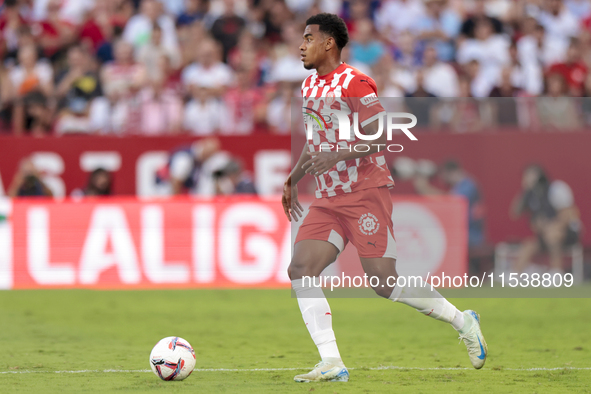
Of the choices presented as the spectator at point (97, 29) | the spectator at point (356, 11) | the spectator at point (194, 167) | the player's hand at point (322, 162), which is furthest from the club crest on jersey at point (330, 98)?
the spectator at point (97, 29)

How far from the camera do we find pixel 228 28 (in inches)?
590

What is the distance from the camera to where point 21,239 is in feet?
39.3

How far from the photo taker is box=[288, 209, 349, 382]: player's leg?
221 inches

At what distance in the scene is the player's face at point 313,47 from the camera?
5.67m

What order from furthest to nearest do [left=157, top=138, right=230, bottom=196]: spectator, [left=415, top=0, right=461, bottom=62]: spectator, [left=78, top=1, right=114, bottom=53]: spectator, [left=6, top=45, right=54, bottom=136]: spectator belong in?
[left=78, top=1, right=114, bottom=53]: spectator → [left=415, top=0, right=461, bottom=62]: spectator → [left=6, top=45, right=54, bottom=136]: spectator → [left=157, top=138, right=230, bottom=196]: spectator

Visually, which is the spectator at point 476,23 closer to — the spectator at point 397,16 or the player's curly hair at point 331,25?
the spectator at point 397,16

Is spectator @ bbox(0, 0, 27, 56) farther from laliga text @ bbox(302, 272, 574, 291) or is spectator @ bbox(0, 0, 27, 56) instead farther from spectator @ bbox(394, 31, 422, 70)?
laliga text @ bbox(302, 272, 574, 291)

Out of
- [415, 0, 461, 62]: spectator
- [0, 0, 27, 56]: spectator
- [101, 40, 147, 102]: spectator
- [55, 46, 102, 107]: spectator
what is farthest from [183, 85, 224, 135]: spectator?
[0, 0, 27, 56]: spectator

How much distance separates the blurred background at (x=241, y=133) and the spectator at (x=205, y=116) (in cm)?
2

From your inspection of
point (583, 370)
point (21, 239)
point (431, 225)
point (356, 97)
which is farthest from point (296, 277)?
point (21, 239)

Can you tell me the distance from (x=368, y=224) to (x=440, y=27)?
10078 mm

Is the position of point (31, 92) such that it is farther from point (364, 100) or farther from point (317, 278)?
point (364, 100)

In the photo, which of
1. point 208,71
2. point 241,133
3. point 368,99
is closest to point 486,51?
point 241,133

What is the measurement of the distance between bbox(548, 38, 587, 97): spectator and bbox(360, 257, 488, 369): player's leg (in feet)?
28.3
